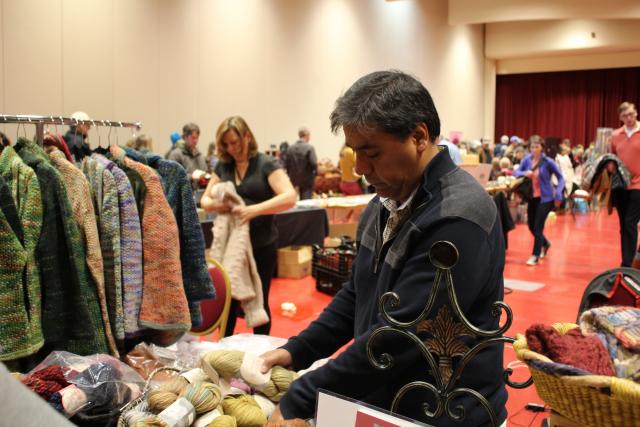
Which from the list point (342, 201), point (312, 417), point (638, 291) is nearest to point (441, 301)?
point (312, 417)

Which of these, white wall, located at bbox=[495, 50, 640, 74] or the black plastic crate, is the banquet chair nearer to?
the black plastic crate

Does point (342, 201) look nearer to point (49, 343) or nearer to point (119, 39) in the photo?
point (119, 39)

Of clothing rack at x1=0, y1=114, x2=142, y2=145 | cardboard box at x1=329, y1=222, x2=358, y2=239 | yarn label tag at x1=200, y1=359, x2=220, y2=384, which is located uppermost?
clothing rack at x1=0, y1=114, x2=142, y2=145

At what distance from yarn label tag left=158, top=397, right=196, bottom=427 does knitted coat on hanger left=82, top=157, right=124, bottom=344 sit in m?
0.58

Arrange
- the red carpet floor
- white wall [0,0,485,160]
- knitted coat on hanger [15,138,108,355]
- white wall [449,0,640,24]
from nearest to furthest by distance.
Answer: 1. knitted coat on hanger [15,138,108,355]
2. the red carpet floor
3. white wall [0,0,485,160]
4. white wall [449,0,640,24]

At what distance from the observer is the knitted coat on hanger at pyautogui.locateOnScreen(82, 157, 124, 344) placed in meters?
2.18

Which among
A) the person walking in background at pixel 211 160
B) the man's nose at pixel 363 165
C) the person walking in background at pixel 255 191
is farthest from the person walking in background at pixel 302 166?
the man's nose at pixel 363 165

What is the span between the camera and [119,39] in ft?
31.2

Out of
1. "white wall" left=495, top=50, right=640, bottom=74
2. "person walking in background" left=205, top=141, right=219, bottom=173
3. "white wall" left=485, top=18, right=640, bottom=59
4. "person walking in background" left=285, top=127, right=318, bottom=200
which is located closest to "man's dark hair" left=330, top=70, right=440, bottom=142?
"person walking in background" left=205, top=141, right=219, bottom=173

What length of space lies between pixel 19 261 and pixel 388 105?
124 centimetres

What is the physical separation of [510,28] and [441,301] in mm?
20834

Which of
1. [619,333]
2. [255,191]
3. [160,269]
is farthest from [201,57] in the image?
[619,333]

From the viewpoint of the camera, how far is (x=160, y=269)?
2256 mm

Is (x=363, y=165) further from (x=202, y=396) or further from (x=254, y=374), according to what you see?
(x=202, y=396)
